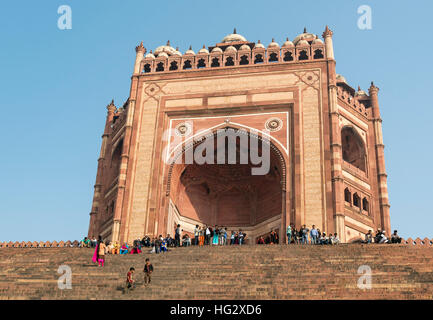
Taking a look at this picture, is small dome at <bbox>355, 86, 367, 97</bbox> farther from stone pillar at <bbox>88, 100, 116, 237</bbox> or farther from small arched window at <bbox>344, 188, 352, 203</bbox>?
stone pillar at <bbox>88, 100, 116, 237</bbox>

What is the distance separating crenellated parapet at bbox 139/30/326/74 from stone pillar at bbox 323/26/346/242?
540 millimetres

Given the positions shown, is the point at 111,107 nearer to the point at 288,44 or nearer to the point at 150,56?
the point at 150,56

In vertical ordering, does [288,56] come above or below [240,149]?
above

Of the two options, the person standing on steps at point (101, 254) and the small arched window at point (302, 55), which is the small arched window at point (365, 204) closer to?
the small arched window at point (302, 55)

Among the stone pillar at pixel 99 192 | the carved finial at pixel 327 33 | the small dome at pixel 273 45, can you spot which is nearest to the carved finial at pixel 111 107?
the stone pillar at pixel 99 192

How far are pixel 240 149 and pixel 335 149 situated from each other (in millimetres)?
5123

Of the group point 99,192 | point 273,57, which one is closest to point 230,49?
point 273,57

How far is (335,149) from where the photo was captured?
89.0 ft

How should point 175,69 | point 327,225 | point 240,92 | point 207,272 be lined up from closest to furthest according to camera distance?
point 207,272
point 327,225
point 240,92
point 175,69

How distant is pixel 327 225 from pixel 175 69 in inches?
481

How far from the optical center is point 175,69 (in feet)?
104
